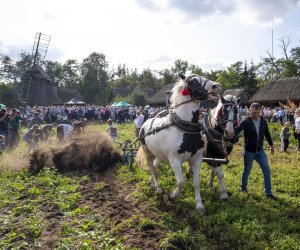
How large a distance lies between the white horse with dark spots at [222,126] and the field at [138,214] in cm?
54

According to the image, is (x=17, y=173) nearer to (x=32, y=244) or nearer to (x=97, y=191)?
(x=97, y=191)

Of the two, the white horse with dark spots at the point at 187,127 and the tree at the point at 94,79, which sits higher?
the tree at the point at 94,79

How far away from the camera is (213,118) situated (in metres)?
7.88

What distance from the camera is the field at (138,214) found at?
17.6ft

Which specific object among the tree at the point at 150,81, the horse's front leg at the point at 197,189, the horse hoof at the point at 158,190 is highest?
the tree at the point at 150,81

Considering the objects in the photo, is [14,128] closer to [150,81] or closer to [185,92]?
[185,92]

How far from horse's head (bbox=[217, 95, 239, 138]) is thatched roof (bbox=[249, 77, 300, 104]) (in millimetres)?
35543

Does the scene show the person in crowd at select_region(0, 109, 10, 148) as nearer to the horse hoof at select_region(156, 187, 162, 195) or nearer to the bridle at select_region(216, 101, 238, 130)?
the horse hoof at select_region(156, 187, 162, 195)

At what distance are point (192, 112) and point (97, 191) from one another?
3281 millimetres

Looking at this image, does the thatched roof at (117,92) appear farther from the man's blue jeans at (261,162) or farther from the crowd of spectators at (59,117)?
the man's blue jeans at (261,162)

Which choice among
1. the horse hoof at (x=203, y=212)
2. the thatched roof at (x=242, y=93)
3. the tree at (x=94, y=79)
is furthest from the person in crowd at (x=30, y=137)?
the tree at (x=94, y=79)

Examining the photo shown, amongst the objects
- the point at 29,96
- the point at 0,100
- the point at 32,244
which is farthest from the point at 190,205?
the point at 0,100

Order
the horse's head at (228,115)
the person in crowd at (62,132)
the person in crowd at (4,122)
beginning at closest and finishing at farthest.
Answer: the horse's head at (228,115) < the person in crowd at (62,132) < the person in crowd at (4,122)

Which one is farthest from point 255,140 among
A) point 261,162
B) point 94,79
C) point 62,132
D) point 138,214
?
point 94,79
